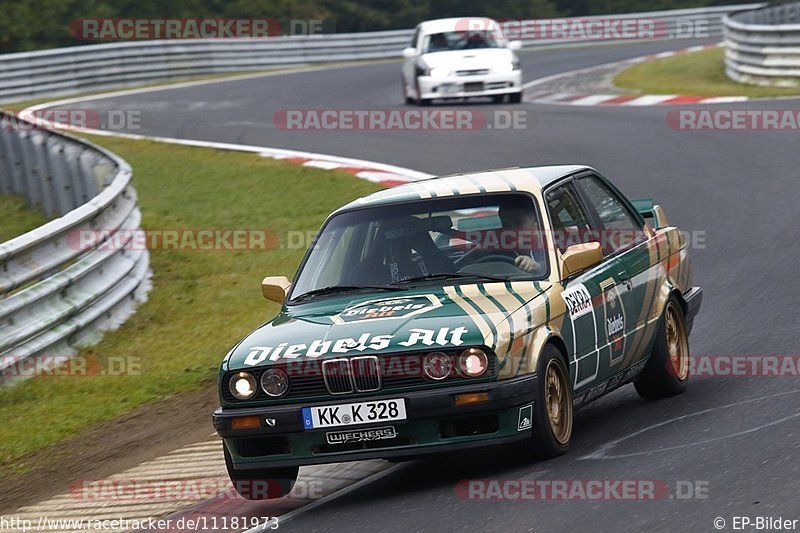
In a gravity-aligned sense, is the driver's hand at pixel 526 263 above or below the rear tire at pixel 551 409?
above

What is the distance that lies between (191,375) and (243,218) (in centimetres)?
618

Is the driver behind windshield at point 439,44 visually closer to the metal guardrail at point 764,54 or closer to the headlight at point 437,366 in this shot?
the metal guardrail at point 764,54

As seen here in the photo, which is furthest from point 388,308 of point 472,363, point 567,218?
point 567,218

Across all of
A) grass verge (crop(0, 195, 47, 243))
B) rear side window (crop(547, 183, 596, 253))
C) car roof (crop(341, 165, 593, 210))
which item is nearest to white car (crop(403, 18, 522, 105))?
grass verge (crop(0, 195, 47, 243))

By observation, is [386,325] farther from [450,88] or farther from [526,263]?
[450,88]

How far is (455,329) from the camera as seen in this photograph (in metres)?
6.75

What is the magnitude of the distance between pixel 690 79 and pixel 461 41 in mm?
4898

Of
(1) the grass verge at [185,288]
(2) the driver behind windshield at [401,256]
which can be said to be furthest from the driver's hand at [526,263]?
→ (1) the grass verge at [185,288]

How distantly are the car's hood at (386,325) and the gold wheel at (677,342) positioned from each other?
168 cm

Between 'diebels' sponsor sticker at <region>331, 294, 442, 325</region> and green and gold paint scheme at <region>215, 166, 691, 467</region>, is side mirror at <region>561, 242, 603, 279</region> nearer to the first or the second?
green and gold paint scheme at <region>215, 166, 691, 467</region>

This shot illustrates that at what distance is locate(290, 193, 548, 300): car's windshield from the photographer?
7.57 m

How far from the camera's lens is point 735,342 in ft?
31.6

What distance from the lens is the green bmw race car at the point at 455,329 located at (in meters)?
6.68

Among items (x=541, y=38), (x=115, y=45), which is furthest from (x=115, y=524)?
(x=541, y=38)
